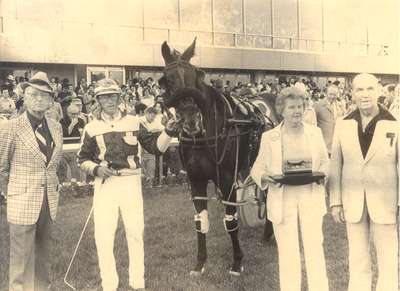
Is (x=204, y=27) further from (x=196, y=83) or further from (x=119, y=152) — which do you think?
(x=119, y=152)

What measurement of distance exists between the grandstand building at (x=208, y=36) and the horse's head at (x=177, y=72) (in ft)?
1.94

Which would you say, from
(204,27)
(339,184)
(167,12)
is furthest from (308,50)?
(339,184)

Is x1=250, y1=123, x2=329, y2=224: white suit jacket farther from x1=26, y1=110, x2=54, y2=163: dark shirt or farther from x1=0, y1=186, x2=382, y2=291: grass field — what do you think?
x1=26, y1=110, x2=54, y2=163: dark shirt

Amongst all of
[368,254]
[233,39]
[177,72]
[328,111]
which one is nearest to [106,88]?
[177,72]

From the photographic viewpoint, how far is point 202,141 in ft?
12.7

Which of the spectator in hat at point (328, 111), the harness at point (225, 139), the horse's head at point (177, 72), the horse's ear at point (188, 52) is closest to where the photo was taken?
the horse's head at point (177, 72)

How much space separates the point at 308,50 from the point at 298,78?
33 cm

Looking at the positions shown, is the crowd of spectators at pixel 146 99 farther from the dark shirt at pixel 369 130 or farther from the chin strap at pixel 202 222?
the dark shirt at pixel 369 130

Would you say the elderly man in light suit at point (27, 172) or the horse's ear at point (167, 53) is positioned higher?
the horse's ear at point (167, 53)

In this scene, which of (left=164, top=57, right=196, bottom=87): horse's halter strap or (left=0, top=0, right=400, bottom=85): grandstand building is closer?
(left=164, top=57, right=196, bottom=87): horse's halter strap

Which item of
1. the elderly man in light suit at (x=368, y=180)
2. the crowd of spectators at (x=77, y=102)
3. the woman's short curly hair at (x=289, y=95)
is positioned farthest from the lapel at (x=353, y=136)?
the crowd of spectators at (x=77, y=102)

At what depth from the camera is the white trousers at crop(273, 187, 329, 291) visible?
3.04 meters

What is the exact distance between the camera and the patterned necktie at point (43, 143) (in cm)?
327

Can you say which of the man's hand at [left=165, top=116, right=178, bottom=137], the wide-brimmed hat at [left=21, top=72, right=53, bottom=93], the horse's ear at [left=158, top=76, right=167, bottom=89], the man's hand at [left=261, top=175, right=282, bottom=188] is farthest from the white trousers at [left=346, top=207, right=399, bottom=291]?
the wide-brimmed hat at [left=21, top=72, right=53, bottom=93]
